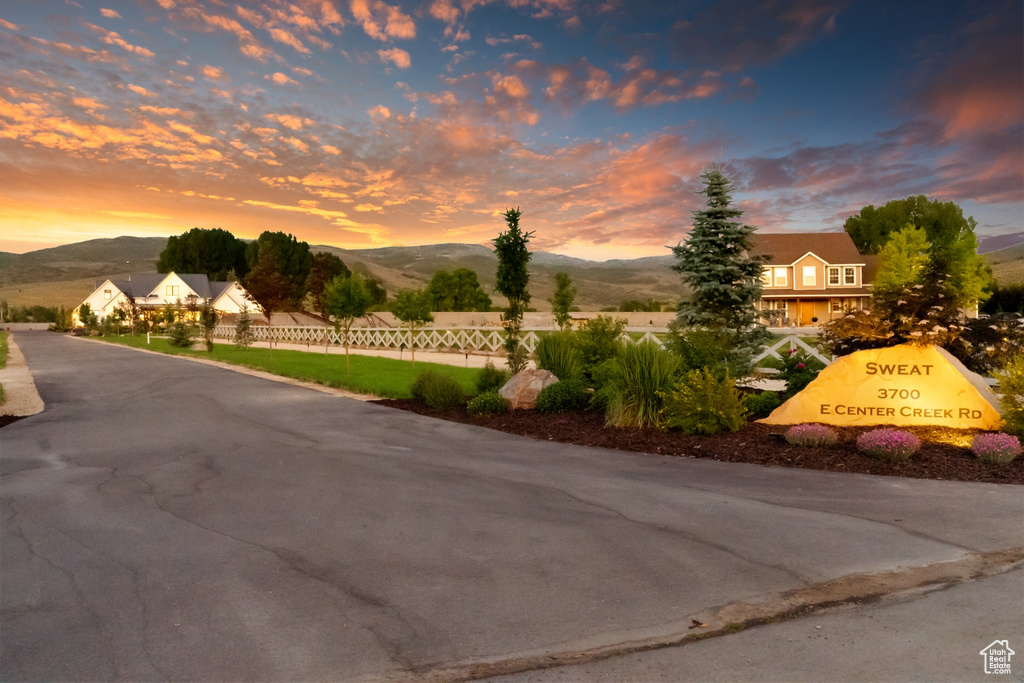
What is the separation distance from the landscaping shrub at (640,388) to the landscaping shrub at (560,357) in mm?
2785

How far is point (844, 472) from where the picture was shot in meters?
8.10

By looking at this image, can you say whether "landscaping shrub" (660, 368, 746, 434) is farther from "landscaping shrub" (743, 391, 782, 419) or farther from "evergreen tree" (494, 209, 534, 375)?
"evergreen tree" (494, 209, 534, 375)

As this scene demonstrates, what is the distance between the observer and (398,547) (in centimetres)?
564

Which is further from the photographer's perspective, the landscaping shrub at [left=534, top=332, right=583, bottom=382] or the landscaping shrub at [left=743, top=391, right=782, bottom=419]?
the landscaping shrub at [left=534, top=332, right=583, bottom=382]

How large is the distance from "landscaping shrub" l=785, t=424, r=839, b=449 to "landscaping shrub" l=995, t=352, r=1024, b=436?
2.15 m

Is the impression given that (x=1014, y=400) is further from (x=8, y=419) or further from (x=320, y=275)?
(x=320, y=275)

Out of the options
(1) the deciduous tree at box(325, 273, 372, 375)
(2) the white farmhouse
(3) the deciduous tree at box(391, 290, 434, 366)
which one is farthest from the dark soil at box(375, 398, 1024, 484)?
(2) the white farmhouse

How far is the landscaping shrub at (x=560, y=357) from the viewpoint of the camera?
47.6 ft

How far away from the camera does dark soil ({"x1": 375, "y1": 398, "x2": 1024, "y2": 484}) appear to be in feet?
26.1

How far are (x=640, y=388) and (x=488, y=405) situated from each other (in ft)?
11.6

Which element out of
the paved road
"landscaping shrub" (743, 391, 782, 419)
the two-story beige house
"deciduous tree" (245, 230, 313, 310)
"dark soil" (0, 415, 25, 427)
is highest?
"deciduous tree" (245, 230, 313, 310)

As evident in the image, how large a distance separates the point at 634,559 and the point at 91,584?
417 cm

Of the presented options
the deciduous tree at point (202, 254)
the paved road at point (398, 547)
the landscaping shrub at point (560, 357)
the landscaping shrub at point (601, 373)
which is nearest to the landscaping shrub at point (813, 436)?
the paved road at point (398, 547)

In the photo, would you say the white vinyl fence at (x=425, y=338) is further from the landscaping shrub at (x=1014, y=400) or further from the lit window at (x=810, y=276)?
the lit window at (x=810, y=276)
